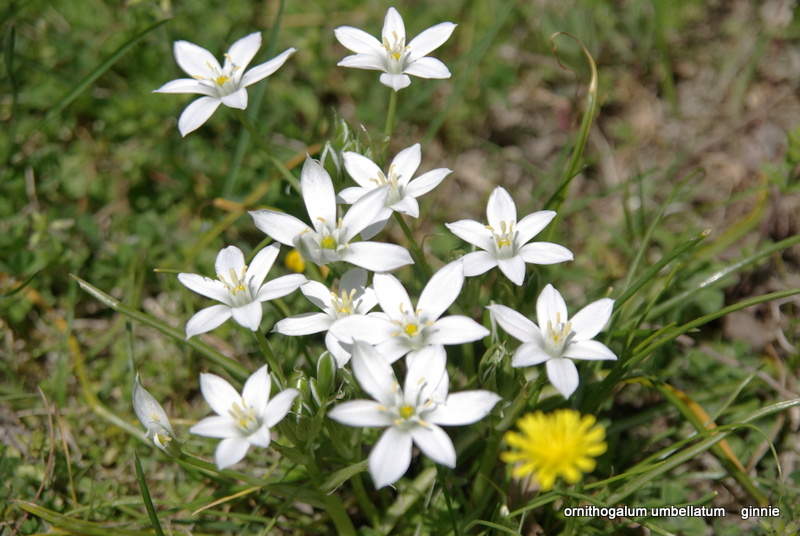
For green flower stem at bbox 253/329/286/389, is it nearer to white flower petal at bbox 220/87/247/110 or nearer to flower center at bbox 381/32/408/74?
white flower petal at bbox 220/87/247/110

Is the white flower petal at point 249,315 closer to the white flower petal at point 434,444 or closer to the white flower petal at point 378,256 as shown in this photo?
the white flower petal at point 378,256

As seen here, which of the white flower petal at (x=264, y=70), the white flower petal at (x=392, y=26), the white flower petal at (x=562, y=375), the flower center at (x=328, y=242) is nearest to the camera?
the white flower petal at (x=562, y=375)

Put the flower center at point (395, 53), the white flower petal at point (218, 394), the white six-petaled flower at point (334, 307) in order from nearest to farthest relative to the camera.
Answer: the white flower petal at point (218, 394)
the white six-petaled flower at point (334, 307)
the flower center at point (395, 53)

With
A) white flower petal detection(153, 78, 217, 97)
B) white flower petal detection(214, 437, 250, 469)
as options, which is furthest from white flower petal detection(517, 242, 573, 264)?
white flower petal detection(153, 78, 217, 97)

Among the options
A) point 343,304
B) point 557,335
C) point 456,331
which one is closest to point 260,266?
point 343,304

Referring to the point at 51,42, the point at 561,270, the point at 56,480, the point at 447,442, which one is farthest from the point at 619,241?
the point at 51,42

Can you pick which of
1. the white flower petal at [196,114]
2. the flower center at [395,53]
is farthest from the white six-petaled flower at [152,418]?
the flower center at [395,53]

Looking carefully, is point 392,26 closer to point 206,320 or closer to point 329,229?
point 329,229
